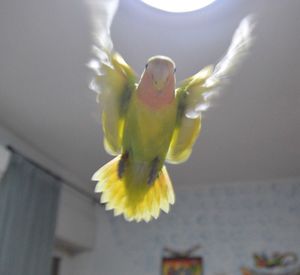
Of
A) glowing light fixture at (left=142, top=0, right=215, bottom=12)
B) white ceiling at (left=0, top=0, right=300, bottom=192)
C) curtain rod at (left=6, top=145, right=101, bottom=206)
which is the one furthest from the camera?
curtain rod at (left=6, top=145, right=101, bottom=206)

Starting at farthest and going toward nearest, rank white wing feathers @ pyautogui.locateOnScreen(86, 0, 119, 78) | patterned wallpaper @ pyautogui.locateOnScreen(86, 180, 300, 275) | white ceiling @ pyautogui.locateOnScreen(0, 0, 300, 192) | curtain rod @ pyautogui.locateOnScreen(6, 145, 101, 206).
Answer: patterned wallpaper @ pyautogui.locateOnScreen(86, 180, 300, 275) → curtain rod @ pyautogui.locateOnScreen(6, 145, 101, 206) → white ceiling @ pyautogui.locateOnScreen(0, 0, 300, 192) → white wing feathers @ pyautogui.locateOnScreen(86, 0, 119, 78)

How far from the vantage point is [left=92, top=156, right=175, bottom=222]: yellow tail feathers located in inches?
20.3

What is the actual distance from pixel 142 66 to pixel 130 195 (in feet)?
3.22

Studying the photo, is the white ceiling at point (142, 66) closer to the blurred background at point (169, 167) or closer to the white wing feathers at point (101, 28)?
the blurred background at point (169, 167)

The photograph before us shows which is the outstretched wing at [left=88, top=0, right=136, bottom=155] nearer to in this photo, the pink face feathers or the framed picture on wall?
the pink face feathers

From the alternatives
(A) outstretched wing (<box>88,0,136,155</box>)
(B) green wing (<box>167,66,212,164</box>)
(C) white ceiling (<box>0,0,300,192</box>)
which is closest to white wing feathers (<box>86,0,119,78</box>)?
(A) outstretched wing (<box>88,0,136,155</box>)

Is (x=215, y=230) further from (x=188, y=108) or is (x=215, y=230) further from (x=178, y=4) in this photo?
(x=188, y=108)

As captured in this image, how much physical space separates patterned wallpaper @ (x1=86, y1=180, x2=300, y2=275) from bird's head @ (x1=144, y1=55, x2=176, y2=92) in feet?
7.32

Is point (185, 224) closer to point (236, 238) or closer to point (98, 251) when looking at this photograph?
point (236, 238)

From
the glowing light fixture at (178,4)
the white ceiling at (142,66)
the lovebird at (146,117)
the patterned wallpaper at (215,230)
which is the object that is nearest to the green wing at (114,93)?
the lovebird at (146,117)

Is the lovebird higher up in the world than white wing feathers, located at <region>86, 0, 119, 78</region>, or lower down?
lower down

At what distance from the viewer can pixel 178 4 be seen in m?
1.09

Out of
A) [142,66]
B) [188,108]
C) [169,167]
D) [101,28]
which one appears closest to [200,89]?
[188,108]

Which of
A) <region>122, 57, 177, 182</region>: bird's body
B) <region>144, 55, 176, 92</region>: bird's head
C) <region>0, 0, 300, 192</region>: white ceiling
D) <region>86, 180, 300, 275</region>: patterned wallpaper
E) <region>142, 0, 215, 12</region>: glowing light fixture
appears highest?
<region>0, 0, 300, 192</region>: white ceiling
